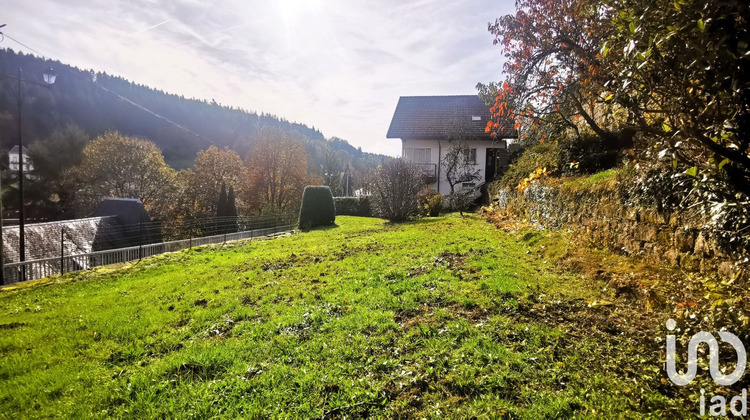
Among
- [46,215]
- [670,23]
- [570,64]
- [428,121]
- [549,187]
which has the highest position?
[428,121]

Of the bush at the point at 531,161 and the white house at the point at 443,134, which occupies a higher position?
the white house at the point at 443,134

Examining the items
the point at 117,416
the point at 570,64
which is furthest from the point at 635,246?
the point at 117,416

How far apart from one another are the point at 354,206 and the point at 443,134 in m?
9.57

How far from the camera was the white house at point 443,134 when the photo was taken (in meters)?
24.0

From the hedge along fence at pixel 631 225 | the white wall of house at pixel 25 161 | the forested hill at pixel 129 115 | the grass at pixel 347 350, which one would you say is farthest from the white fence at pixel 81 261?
the white wall of house at pixel 25 161

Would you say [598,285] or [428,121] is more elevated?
[428,121]

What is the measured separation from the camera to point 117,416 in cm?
282

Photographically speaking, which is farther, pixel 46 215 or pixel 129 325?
pixel 46 215

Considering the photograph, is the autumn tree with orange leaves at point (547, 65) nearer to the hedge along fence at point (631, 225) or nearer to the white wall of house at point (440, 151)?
the hedge along fence at point (631, 225)

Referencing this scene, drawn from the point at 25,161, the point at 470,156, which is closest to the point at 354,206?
the point at 470,156

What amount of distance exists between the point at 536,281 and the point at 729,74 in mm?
3582

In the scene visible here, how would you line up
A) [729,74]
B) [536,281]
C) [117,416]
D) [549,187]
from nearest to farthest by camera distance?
[729,74], [117,416], [536,281], [549,187]

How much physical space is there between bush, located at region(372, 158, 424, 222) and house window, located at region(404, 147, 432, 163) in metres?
7.15

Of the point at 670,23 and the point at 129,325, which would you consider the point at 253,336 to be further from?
the point at 670,23
